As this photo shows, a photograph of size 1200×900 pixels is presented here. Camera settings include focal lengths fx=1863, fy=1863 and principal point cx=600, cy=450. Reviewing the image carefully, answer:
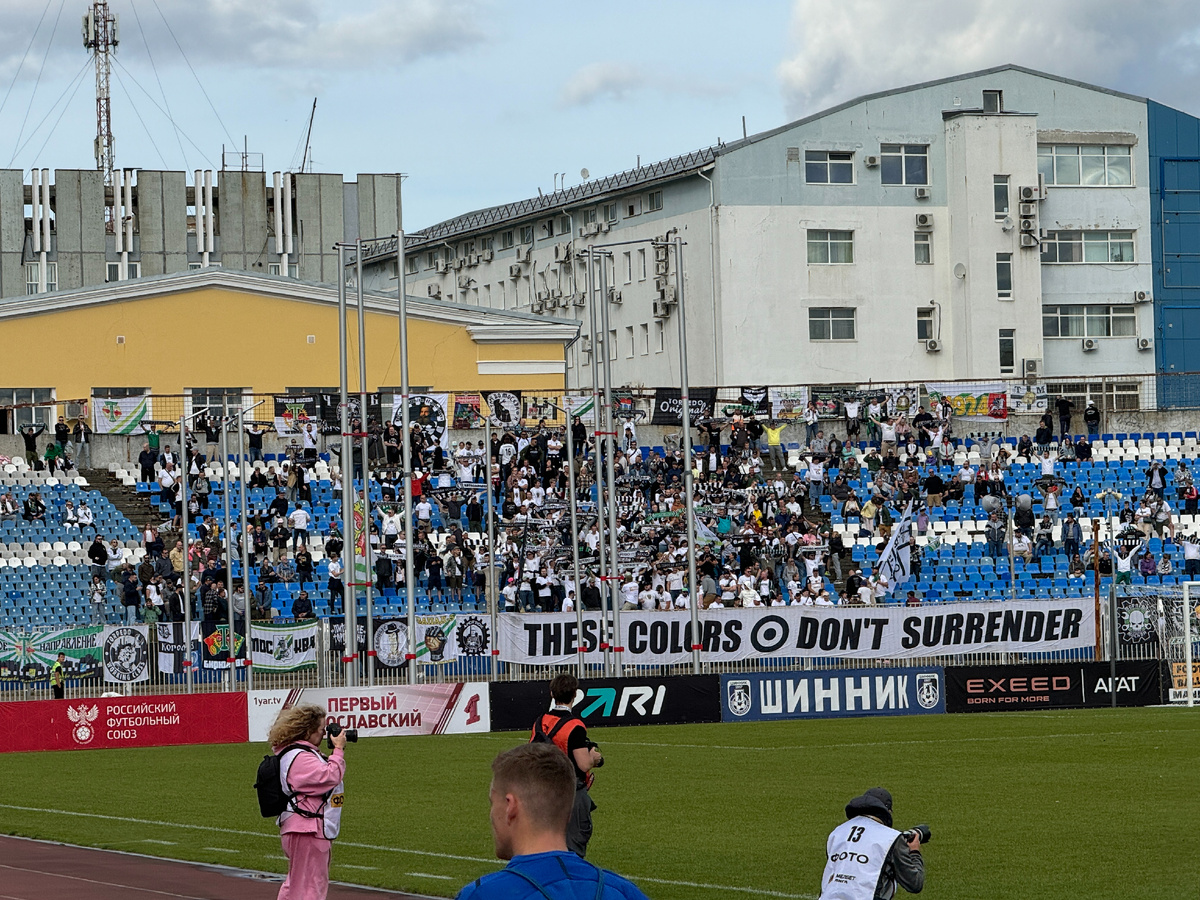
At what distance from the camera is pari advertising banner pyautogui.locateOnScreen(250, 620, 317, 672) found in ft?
125

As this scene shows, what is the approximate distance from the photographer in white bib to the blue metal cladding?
7175 cm

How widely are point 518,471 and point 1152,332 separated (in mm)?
37762

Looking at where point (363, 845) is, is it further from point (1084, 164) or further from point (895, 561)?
point (1084, 164)

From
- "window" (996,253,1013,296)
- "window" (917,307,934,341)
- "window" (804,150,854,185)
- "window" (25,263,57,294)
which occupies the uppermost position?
"window" (804,150,854,185)

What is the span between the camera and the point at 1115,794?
22375 millimetres

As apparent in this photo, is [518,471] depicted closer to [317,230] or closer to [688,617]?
[688,617]

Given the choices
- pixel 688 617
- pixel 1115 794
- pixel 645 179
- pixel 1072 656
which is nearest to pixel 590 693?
pixel 688 617

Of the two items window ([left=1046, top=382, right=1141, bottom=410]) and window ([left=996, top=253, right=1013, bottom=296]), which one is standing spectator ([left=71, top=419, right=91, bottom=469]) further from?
window ([left=996, top=253, right=1013, bottom=296])

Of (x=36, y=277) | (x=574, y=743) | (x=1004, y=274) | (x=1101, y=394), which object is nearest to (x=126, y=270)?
(x=36, y=277)

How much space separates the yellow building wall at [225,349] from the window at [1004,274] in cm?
2025

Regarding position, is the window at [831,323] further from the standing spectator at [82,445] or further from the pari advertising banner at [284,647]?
the pari advertising banner at [284,647]

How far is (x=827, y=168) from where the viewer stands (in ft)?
246

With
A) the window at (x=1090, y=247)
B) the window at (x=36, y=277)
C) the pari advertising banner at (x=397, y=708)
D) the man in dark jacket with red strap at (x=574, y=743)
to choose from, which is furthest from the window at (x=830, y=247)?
the man in dark jacket with red strap at (x=574, y=743)

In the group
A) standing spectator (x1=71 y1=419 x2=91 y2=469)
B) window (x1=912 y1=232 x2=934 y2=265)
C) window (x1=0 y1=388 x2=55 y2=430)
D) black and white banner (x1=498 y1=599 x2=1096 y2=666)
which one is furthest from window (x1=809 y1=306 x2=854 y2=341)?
black and white banner (x1=498 y1=599 x2=1096 y2=666)
